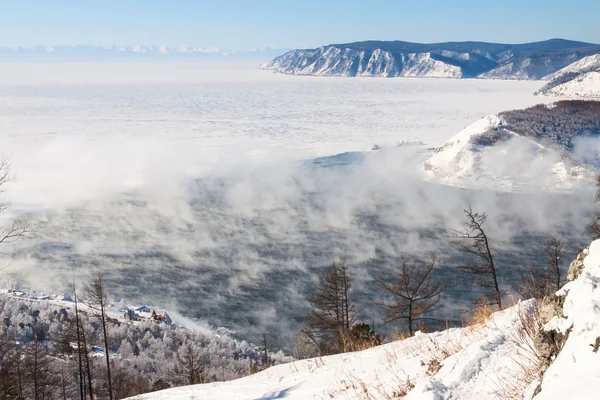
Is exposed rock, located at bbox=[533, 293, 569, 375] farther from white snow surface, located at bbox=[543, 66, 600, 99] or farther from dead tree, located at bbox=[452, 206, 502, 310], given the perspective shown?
white snow surface, located at bbox=[543, 66, 600, 99]

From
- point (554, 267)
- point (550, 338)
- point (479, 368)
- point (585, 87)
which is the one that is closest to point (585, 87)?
point (585, 87)

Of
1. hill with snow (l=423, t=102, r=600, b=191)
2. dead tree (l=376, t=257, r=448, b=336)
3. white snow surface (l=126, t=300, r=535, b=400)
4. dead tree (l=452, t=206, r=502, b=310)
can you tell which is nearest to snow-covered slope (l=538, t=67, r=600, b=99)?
hill with snow (l=423, t=102, r=600, b=191)

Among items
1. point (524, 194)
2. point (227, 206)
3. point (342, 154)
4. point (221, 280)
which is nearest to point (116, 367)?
point (221, 280)

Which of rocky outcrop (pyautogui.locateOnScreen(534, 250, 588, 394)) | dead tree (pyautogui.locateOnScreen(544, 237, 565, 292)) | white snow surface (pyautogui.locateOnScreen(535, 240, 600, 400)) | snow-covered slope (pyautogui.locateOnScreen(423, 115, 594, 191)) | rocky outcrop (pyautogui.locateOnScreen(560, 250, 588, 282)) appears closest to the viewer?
white snow surface (pyautogui.locateOnScreen(535, 240, 600, 400))

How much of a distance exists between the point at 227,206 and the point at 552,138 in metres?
63.8

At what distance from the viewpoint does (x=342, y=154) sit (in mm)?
118500

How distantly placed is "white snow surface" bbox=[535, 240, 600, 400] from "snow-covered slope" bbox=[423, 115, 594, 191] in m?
81.8

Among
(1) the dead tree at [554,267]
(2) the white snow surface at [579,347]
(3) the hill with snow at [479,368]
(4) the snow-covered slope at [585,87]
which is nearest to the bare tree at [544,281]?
(1) the dead tree at [554,267]

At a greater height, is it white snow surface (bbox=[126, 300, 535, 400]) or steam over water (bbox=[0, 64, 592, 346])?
white snow surface (bbox=[126, 300, 535, 400])

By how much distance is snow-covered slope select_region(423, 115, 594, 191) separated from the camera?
83.2m

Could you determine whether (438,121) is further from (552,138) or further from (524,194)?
(524,194)

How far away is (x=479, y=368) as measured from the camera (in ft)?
17.8

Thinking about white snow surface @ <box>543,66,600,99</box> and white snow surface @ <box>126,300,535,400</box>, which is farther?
white snow surface @ <box>543,66,600,99</box>

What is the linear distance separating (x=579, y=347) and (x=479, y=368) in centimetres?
177
